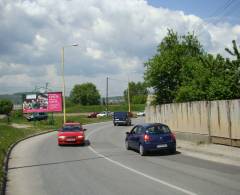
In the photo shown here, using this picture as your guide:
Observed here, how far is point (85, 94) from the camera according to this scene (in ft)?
→ 587

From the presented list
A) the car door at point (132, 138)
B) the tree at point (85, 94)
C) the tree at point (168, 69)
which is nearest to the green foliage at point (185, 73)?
the tree at point (168, 69)

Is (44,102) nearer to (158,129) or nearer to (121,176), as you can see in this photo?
(158,129)

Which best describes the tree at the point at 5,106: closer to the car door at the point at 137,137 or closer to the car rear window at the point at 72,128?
the car rear window at the point at 72,128

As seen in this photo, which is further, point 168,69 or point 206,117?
point 168,69

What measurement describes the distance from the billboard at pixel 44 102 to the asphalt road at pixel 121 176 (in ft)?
136

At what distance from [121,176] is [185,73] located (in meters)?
22.7

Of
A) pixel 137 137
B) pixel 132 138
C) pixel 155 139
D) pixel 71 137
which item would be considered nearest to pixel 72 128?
pixel 71 137

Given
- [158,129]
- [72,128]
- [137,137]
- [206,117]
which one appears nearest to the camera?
[158,129]

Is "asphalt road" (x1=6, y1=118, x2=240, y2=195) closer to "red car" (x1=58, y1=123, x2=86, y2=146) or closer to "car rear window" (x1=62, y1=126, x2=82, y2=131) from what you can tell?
"red car" (x1=58, y1=123, x2=86, y2=146)

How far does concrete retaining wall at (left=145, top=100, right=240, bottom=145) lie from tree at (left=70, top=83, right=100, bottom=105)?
485ft

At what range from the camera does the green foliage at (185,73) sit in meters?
25.5

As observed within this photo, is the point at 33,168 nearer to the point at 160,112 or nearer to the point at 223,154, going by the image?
the point at 223,154

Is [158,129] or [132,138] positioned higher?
[158,129]

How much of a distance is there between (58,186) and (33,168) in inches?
183
